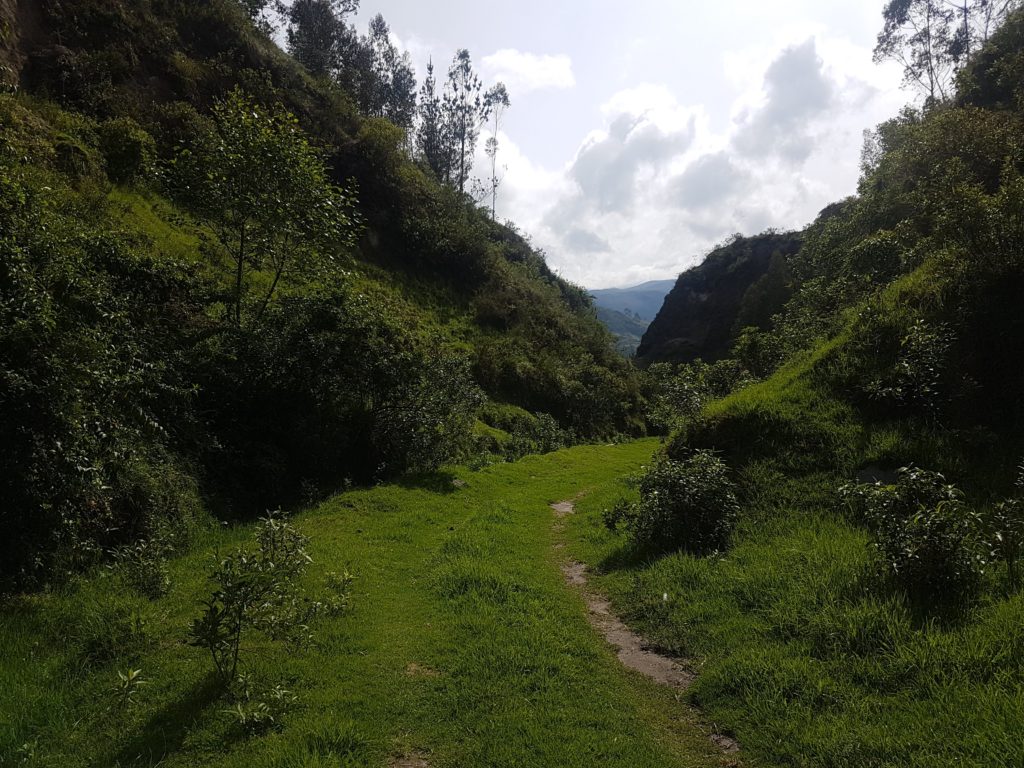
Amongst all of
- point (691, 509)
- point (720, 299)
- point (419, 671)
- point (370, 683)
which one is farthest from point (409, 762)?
point (720, 299)

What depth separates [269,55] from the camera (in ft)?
127

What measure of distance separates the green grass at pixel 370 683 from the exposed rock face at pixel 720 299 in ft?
219

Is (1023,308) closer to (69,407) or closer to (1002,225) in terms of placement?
(1002,225)

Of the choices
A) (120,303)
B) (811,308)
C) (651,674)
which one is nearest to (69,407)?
(120,303)

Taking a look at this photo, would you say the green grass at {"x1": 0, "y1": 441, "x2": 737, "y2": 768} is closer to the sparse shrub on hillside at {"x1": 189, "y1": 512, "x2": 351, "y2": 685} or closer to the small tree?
the sparse shrub on hillside at {"x1": 189, "y1": 512, "x2": 351, "y2": 685}

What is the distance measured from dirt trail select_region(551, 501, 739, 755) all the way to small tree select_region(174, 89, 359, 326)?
1235 centimetres

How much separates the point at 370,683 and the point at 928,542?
6.66 meters

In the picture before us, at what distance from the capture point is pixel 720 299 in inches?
3302

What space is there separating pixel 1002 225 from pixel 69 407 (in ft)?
51.6

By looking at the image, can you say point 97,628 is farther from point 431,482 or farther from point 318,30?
point 318,30

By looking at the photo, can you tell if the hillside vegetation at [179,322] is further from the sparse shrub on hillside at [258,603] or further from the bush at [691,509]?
the bush at [691,509]

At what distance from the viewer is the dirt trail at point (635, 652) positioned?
20.2 ft

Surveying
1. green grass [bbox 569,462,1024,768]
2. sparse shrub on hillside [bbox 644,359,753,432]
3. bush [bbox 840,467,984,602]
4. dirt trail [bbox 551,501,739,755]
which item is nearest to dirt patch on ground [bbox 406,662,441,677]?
dirt trail [bbox 551,501,739,755]

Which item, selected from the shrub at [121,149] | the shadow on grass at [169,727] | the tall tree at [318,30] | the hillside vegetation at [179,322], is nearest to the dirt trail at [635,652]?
the shadow on grass at [169,727]
